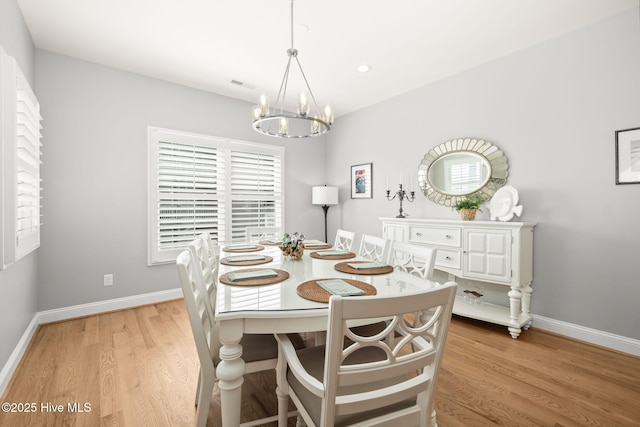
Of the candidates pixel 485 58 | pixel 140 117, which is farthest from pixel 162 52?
pixel 485 58

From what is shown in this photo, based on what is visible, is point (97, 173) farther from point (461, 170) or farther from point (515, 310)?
point (515, 310)

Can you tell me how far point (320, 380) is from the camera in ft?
3.61

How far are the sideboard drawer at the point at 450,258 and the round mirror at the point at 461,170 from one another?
2.17 ft

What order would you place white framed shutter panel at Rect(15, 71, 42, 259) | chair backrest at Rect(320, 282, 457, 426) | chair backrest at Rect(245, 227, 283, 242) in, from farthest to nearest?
chair backrest at Rect(245, 227, 283, 242)
white framed shutter panel at Rect(15, 71, 42, 259)
chair backrest at Rect(320, 282, 457, 426)

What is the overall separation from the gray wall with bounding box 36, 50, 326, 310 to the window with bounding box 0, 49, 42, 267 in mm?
627

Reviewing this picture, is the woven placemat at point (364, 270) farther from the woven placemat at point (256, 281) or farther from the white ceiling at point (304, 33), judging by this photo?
the white ceiling at point (304, 33)

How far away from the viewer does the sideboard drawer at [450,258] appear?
108 inches

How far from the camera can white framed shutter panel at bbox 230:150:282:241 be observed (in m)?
3.92

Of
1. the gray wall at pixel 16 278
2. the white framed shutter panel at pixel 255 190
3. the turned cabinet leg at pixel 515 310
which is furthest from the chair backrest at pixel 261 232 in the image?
the turned cabinet leg at pixel 515 310

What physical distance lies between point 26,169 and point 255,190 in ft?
7.80

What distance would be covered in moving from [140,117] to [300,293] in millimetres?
3127

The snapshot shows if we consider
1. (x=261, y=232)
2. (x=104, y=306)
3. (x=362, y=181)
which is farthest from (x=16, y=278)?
(x=362, y=181)

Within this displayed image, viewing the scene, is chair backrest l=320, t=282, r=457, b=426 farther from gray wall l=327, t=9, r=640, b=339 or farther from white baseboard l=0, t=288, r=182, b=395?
gray wall l=327, t=9, r=640, b=339

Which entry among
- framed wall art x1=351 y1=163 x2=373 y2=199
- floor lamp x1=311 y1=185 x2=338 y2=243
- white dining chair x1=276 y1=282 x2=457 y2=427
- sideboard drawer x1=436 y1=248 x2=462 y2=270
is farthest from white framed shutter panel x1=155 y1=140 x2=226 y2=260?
white dining chair x1=276 y1=282 x2=457 y2=427
